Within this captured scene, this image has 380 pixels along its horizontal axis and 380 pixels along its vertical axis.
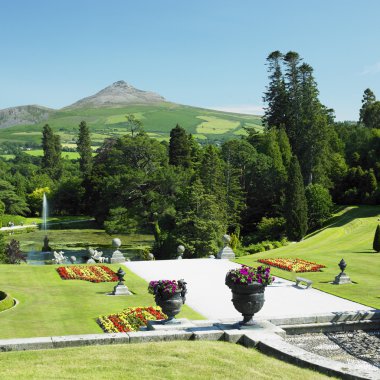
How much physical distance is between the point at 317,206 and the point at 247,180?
14.1m

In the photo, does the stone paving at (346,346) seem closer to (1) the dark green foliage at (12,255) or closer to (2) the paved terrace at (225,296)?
(2) the paved terrace at (225,296)

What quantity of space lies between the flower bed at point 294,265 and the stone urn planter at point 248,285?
1395 cm

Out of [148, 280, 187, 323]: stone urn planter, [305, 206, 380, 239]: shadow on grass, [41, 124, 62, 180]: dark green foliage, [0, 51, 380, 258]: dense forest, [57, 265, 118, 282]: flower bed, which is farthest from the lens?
[41, 124, 62, 180]: dark green foliage

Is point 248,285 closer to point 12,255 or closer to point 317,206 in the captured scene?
point 12,255

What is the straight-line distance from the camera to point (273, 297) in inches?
758

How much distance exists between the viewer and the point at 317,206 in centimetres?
5378

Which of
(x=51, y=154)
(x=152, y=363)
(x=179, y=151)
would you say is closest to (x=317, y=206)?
(x=179, y=151)

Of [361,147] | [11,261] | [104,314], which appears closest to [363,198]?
[361,147]

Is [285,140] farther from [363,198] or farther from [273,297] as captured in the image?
[273,297]

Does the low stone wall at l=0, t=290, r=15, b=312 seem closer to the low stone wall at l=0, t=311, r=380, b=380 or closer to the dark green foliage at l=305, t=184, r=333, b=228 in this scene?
the low stone wall at l=0, t=311, r=380, b=380

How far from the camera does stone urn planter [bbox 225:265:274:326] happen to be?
37.3 feet

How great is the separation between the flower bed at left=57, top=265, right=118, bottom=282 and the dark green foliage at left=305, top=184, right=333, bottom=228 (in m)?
32.6

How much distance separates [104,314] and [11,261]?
24213mm

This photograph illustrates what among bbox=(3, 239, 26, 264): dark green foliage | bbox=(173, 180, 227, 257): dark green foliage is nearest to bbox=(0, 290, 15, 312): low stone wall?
bbox=(3, 239, 26, 264): dark green foliage
